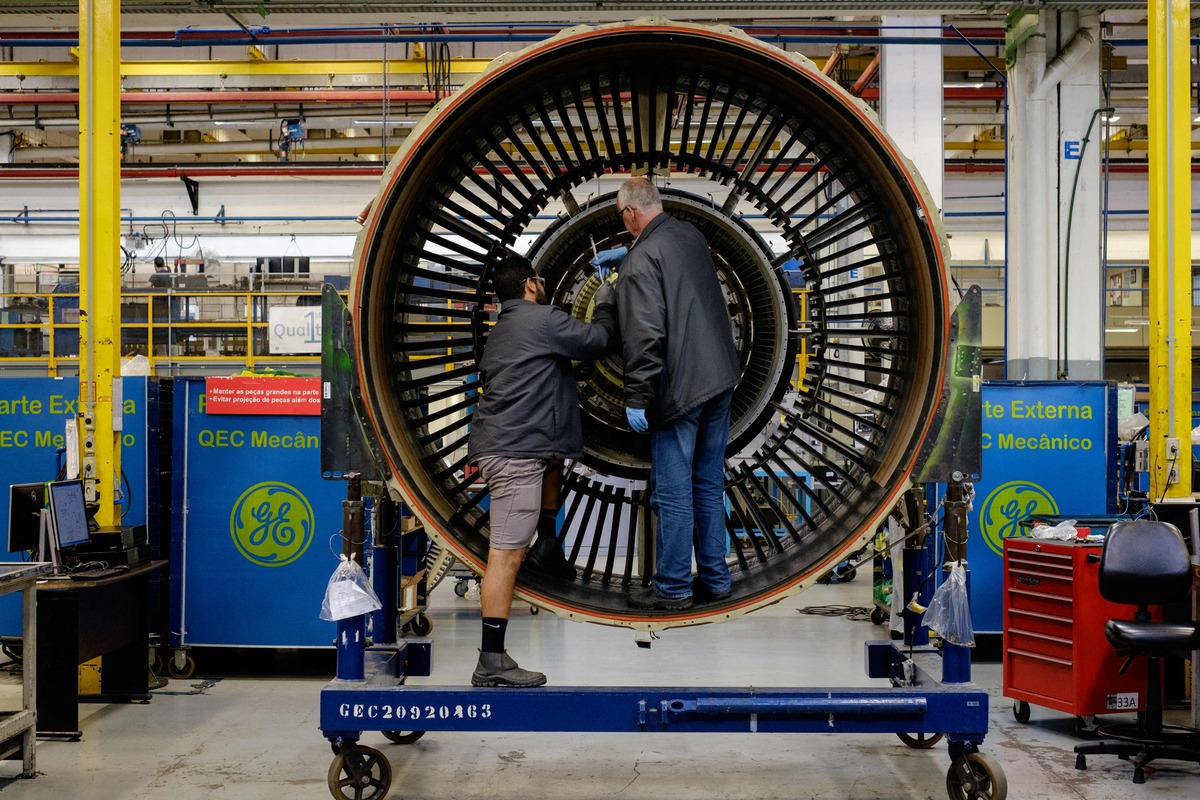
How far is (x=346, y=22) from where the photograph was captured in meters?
7.94

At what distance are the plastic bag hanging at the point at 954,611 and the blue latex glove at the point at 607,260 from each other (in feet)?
4.67

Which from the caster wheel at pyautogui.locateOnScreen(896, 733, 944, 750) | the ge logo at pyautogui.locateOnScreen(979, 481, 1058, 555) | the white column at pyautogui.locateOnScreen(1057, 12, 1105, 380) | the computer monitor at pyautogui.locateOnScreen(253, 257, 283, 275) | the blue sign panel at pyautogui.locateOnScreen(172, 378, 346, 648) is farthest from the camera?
the computer monitor at pyautogui.locateOnScreen(253, 257, 283, 275)

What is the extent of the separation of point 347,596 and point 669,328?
123cm

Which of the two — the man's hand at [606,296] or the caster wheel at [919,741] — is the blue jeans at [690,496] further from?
the caster wheel at [919,741]

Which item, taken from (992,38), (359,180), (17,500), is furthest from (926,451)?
(359,180)

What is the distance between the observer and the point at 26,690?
3.66 m

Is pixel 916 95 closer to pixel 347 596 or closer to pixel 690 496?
pixel 690 496

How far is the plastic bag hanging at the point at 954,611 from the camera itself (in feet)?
9.92

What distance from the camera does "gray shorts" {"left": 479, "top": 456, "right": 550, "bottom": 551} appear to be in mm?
3111

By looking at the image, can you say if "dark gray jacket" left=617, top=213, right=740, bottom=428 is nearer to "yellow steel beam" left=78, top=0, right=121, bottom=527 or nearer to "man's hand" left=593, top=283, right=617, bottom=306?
"man's hand" left=593, top=283, right=617, bottom=306

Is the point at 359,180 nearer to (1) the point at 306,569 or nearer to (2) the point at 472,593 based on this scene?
(2) the point at 472,593

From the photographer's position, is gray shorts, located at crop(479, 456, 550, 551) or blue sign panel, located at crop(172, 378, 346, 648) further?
blue sign panel, located at crop(172, 378, 346, 648)

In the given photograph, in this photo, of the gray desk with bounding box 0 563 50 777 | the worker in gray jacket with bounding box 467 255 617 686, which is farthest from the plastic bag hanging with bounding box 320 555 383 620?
the gray desk with bounding box 0 563 50 777

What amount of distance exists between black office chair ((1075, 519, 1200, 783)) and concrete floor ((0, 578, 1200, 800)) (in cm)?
9
